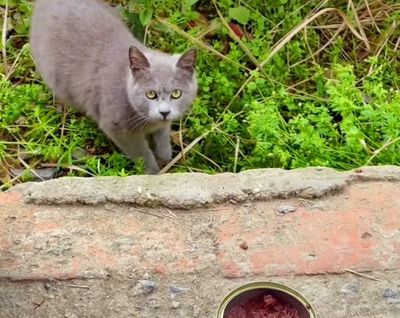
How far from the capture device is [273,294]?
1727 mm

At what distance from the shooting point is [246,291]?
1.72 meters

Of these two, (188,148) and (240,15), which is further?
(240,15)

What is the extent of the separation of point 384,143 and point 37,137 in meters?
1.30

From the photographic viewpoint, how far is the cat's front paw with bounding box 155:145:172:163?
296 cm

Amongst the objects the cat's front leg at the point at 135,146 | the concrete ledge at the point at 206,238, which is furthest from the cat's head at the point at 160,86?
the concrete ledge at the point at 206,238

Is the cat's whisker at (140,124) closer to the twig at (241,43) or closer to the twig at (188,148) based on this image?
the twig at (188,148)

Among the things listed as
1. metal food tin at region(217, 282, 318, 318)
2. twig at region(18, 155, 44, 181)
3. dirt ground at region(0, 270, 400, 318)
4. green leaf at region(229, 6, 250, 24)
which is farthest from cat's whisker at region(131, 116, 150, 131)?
metal food tin at region(217, 282, 318, 318)

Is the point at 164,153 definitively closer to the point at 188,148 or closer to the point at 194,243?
the point at 188,148

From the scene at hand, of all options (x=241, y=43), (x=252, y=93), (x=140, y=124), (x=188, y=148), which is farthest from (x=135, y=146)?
(x=241, y=43)

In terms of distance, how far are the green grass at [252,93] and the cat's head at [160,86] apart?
21cm

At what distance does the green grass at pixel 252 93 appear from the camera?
106 inches

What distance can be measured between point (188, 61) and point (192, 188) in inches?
26.7

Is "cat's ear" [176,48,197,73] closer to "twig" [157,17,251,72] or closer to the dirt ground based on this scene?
"twig" [157,17,251,72]

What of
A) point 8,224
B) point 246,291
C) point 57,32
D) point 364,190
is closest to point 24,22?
point 57,32
